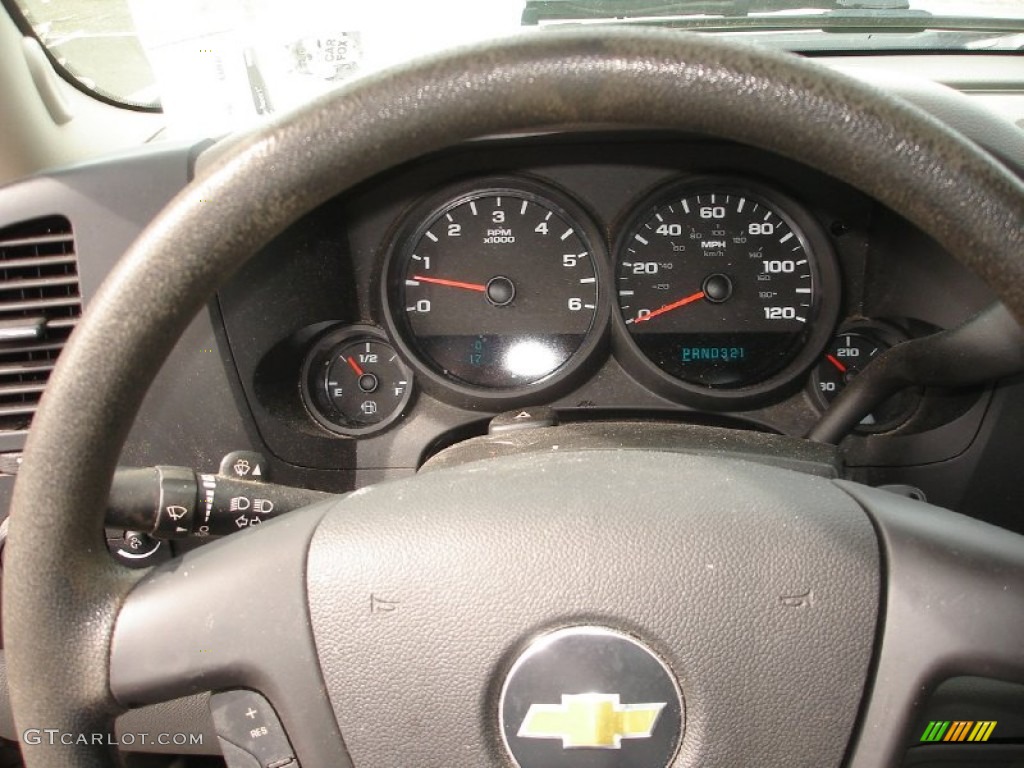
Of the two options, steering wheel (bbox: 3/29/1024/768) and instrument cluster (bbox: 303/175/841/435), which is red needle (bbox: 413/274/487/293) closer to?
instrument cluster (bbox: 303/175/841/435)

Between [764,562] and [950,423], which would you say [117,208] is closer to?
[764,562]

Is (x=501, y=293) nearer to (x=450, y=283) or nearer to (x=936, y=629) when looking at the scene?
(x=450, y=283)

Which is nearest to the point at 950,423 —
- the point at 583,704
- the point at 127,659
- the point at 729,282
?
the point at 729,282

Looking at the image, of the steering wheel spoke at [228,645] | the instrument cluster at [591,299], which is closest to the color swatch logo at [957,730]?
the steering wheel spoke at [228,645]

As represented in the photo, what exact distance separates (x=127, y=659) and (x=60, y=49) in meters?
1.85

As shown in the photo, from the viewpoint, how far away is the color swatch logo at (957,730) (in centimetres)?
106

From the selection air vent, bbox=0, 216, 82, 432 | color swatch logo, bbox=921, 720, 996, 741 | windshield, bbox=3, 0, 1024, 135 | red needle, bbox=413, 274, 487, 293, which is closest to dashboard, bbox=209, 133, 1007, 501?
red needle, bbox=413, 274, 487, 293

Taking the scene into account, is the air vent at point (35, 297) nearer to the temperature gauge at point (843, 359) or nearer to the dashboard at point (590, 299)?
the dashboard at point (590, 299)

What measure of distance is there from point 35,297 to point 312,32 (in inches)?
31.2

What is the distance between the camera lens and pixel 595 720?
0.97m

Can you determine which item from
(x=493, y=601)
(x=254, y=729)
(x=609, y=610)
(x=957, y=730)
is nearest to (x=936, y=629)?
(x=957, y=730)

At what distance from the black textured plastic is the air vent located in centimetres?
110

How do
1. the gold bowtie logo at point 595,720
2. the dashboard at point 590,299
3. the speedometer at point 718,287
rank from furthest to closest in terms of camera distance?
the speedometer at point 718,287 → the dashboard at point 590,299 → the gold bowtie logo at point 595,720

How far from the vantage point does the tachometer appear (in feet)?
7.70
